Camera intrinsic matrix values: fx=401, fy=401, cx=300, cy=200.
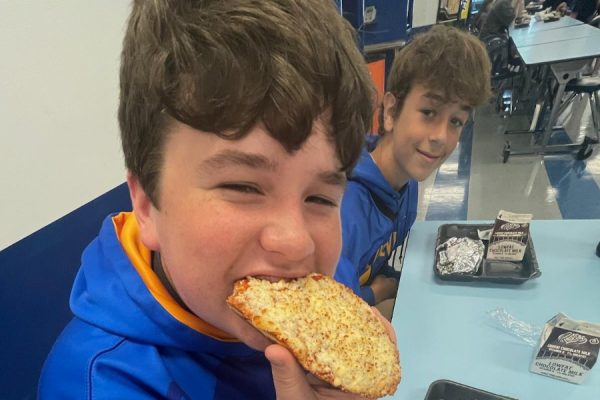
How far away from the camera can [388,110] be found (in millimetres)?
1992

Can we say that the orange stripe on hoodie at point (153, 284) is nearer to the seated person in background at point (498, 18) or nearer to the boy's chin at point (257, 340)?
the boy's chin at point (257, 340)

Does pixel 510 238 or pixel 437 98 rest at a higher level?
pixel 437 98

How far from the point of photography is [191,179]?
68cm

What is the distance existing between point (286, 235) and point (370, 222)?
1148mm

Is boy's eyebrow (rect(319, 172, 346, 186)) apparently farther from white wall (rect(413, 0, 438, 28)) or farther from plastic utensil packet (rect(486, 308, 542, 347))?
white wall (rect(413, 0, 438, 28))

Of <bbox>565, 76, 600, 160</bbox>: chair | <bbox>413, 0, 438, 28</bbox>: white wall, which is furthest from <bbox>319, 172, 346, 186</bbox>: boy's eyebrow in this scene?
<bbox>413, 0, 438, 28</bbox>: white wall

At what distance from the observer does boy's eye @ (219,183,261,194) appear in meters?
0.66

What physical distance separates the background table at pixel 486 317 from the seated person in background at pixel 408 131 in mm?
227

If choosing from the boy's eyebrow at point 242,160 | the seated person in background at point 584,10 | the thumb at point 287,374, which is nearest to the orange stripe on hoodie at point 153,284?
the thumb at point 287,374

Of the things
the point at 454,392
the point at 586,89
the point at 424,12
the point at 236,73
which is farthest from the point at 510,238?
the point at 424,12

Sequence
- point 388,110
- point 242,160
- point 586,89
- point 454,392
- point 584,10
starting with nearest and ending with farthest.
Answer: point 242,160 < point 454,392 < point 388,110 < point 586,89 < point 584,10

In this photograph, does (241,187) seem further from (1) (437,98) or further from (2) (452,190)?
(2) (452,190)

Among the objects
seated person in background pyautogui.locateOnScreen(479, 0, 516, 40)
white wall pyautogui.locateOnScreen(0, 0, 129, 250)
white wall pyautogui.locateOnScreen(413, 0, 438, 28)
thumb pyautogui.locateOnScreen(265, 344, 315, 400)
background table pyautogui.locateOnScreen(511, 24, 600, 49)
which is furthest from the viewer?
white wall pyautogui.locateOnScreen(413, 0, 438, 28)

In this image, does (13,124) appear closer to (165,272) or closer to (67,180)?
(67,180)
